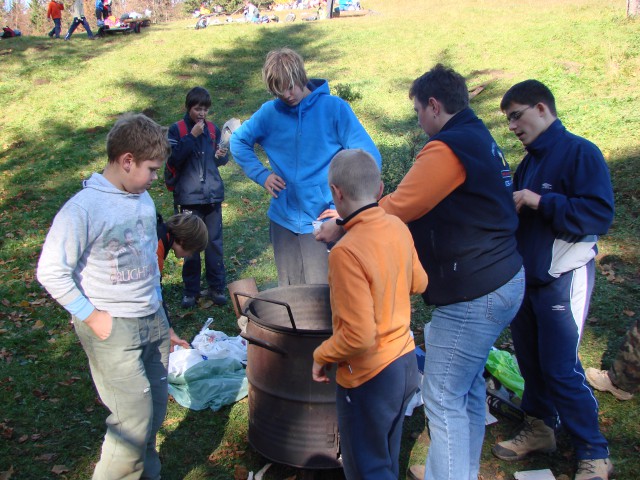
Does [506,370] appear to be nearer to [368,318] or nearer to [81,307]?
[368,318]

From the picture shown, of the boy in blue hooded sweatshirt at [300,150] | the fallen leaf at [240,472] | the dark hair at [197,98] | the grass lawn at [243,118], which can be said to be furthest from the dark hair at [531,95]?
the dark hair at [197,98]

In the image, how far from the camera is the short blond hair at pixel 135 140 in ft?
8.37

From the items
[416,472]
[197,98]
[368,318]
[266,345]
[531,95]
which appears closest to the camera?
[368,318]

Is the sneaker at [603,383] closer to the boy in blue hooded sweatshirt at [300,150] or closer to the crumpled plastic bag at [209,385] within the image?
the boy in blue hooded sweatshirt at [300,150]

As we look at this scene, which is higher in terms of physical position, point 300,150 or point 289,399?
point 300,150

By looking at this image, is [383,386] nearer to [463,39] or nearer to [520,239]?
[520,239]

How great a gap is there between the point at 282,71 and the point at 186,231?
1.16 metres

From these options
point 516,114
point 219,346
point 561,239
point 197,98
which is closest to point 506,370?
point 561,239

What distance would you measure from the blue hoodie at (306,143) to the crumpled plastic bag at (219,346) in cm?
122

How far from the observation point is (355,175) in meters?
2.29

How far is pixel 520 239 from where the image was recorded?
324cm

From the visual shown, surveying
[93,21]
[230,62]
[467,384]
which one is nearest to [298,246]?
[467,384]

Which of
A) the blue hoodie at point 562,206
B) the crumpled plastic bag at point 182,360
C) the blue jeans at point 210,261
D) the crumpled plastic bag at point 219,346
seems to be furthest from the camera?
the blue jeans at point 210,261

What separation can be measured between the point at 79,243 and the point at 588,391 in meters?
2.70
